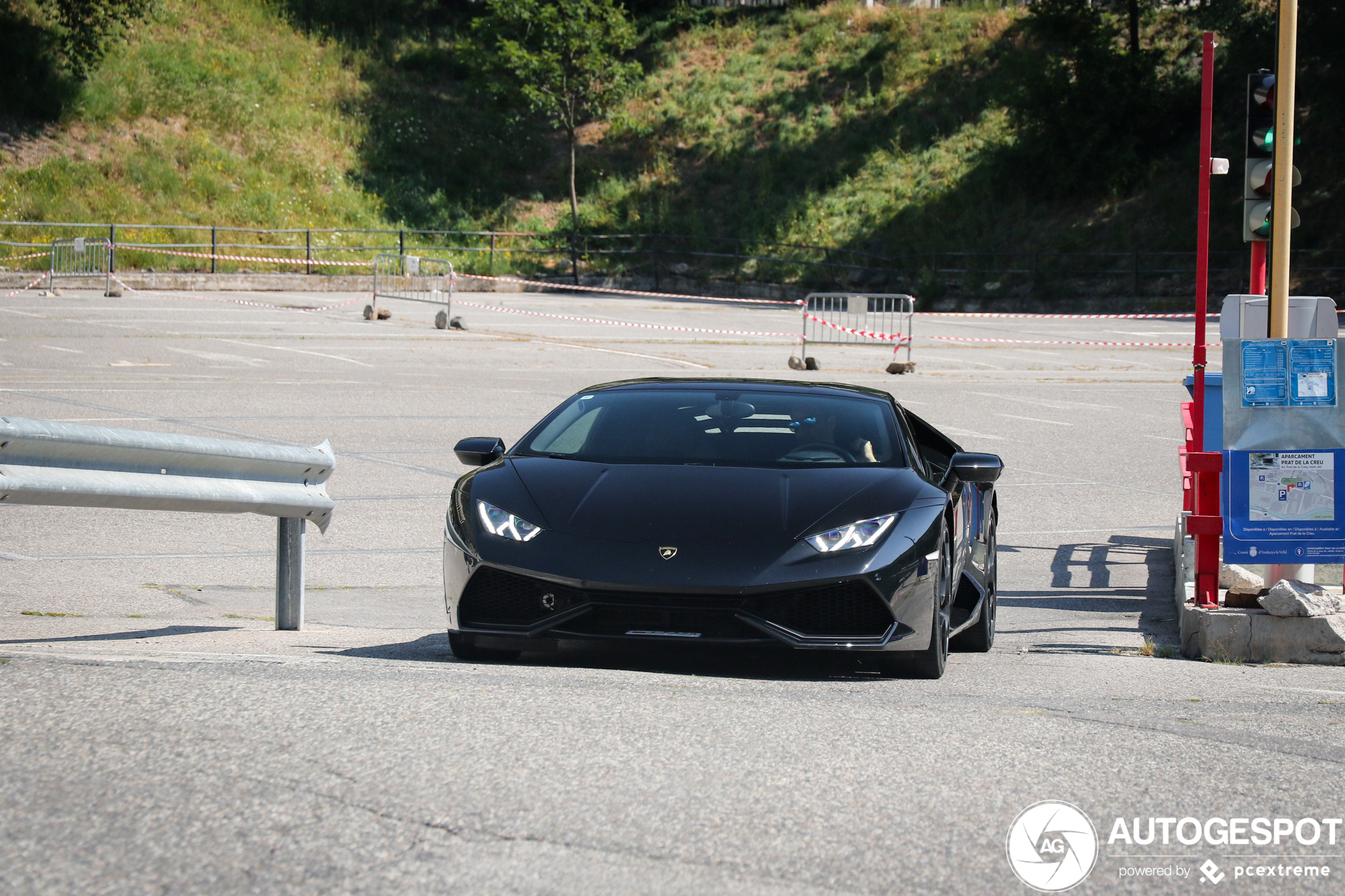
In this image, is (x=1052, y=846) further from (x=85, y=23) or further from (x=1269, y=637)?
(x=85, y=23)

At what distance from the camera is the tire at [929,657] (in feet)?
18.5

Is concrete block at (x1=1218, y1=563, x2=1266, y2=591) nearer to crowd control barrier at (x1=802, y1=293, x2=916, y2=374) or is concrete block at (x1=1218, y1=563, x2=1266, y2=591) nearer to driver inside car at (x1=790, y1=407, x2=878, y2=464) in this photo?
driver inside car at (x1=790, y1=407, x2=878, y2=464)

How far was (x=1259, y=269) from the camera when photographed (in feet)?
29.1

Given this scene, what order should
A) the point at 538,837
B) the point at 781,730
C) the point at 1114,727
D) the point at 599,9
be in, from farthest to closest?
the point at 599,9, the point at 1114,727, the point at 781,730, the point at 538,837

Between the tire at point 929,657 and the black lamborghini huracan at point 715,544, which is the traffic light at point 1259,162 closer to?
the black lamborghini huracan at point 715,544

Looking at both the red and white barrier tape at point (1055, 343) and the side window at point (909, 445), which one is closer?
the side window at point (909, 445)

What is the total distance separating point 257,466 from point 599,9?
45.4m

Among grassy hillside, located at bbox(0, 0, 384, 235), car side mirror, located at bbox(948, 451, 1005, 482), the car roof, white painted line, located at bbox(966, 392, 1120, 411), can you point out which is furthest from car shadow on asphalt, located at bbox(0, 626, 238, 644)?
grassy hillside, located at bbox(0, 0, 384, 235)

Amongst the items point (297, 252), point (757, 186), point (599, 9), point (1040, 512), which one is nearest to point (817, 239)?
point (757, 186)

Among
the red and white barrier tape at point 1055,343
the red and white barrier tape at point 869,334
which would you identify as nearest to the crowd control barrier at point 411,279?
the red and white barrier tape at point 869,334

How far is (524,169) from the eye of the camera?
55562 mm

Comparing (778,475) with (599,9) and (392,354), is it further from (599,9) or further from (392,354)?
(599,9)

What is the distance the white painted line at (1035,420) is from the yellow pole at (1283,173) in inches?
324

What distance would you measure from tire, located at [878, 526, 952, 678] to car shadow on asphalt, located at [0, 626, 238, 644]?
9.69 ft
